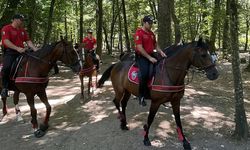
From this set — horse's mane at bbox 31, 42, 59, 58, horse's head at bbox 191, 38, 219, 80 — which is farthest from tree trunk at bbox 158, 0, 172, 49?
horse's head at bbox 191, 38, 219, 80

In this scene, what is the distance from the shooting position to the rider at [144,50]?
8.24 m

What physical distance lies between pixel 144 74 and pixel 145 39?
2.98ft

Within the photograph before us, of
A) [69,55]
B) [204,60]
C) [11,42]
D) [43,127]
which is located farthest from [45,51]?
[204,60]

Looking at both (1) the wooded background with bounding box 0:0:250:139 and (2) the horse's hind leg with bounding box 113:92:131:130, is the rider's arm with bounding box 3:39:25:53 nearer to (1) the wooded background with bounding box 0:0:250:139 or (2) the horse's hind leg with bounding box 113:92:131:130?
(1) the wooded background with bounding box 0:0:250:139

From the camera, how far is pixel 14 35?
997 cm

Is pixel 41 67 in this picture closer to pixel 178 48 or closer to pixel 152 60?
pixel 152 60

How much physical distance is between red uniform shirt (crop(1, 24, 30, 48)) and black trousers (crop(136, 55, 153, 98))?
152 inches

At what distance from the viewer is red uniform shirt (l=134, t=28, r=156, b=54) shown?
8.44 meters

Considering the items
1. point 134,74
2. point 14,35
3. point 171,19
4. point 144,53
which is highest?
point 171,19

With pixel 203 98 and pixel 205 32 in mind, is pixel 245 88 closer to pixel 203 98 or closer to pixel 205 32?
pixel 203 98

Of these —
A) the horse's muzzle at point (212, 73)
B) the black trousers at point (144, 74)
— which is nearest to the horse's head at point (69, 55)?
the black trousers at point (144, 74)

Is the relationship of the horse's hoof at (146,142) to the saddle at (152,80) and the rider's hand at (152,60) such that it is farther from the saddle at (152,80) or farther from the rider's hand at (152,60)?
the rider's hand at (152,60)

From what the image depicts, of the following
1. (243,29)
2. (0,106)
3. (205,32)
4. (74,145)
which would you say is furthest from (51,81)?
(243,29)

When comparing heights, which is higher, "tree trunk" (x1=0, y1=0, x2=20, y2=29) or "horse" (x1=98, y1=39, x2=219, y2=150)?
"tree trunk" (x1=0, y1=0, x2=20, y2=29)
